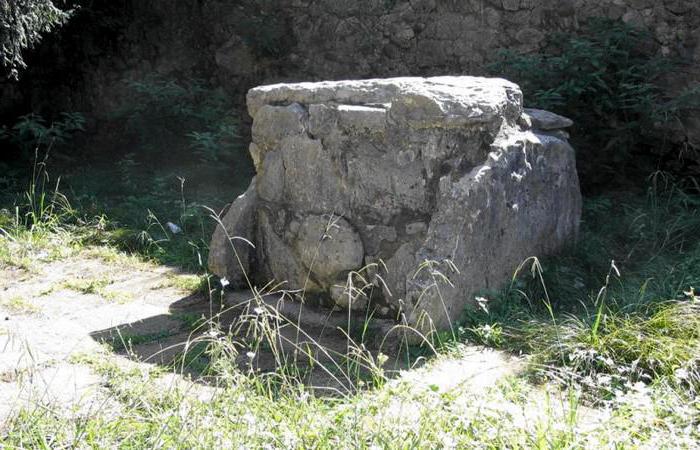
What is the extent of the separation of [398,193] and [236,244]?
1.03 metres

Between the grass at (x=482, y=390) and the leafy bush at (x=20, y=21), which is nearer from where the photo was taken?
the grass at (x=482, y=390)

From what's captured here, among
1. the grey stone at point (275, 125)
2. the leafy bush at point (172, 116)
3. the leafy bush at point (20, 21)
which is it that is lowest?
the leafy bush at point (172, 116)

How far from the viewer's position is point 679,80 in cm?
606

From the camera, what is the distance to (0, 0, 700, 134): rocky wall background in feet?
22.2

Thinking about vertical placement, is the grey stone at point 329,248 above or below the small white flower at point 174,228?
above

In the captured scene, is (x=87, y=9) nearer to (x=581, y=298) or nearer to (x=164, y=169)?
(x=164, y=169)

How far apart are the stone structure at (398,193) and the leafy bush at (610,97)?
140cm

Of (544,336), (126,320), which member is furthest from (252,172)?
(544,336)

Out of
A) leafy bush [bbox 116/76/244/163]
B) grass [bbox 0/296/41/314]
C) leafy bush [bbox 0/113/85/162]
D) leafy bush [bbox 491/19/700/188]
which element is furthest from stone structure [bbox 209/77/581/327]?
leafy bush [bbox 0/113/85/162]

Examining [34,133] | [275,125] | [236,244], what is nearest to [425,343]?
[236,244]

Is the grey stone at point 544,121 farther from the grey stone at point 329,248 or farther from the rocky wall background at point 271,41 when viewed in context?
the rocky wall background at point 271,41

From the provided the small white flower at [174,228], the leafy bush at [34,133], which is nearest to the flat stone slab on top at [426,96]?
the small white flower at [174,228]

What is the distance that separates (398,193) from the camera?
410cm

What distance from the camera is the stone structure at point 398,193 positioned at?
3916 millimetres
